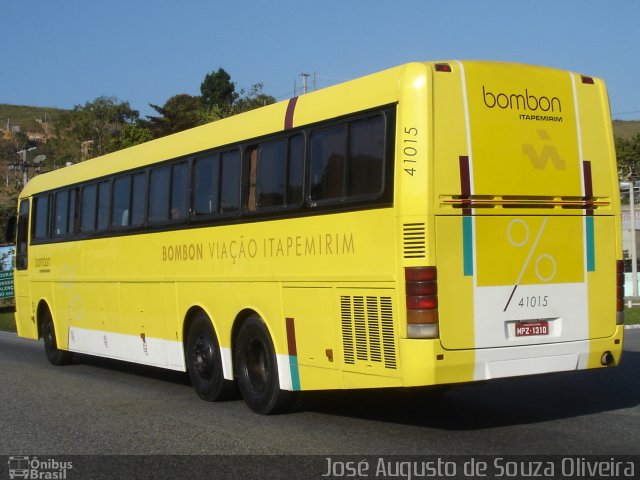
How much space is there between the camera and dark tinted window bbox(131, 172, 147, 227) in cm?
1336

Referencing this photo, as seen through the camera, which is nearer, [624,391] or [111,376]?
Answer: [624,391]

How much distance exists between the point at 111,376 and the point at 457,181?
8.64m

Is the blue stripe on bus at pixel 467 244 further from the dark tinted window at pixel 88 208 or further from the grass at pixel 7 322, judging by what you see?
the grass at pixel 7 322

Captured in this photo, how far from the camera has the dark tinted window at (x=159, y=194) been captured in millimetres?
12695

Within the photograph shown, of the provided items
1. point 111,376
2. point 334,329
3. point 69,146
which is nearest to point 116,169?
point 111,376

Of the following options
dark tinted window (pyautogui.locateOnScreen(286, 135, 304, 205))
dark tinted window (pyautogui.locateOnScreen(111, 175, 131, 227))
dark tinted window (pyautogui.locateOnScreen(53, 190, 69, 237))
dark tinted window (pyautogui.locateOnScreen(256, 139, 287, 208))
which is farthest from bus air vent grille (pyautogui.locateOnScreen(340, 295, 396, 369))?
dark tinted window (pyautogui.locateOnScreen(53, 190, 69, 237))

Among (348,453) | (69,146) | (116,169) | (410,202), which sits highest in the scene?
(69,146)

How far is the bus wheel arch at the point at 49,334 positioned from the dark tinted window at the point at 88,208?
245 centimetres

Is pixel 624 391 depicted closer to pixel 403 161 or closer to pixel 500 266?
pixel 500 266

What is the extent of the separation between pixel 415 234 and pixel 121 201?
7084 mm

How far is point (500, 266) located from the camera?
27.7ft

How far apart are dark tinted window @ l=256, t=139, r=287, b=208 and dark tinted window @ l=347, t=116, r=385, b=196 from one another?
1265 mm

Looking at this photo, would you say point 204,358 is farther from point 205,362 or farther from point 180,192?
point 180,192

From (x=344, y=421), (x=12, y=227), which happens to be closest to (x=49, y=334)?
(x=12, y=227)
